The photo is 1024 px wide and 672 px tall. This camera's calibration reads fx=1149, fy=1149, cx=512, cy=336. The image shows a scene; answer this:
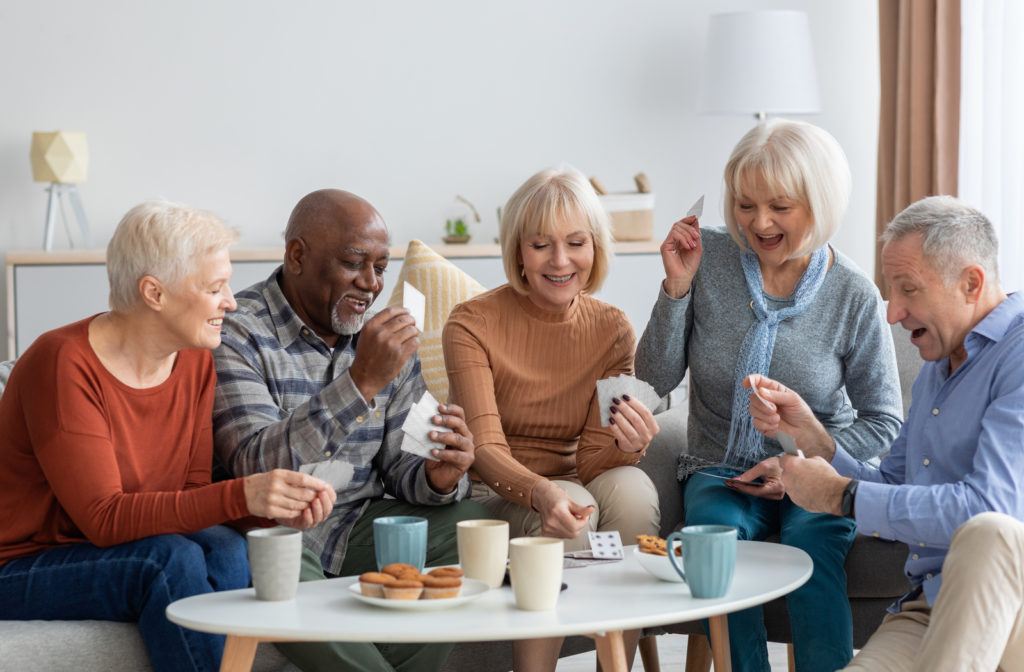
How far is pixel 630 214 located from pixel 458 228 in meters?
0.66

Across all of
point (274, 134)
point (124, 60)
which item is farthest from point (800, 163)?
point (124, 60)

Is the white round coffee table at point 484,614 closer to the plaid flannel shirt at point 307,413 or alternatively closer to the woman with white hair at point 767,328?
the plaid flannel shirt at point 307,413

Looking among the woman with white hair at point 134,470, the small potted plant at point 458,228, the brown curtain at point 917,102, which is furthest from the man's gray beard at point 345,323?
the brown curtain at point 917,102

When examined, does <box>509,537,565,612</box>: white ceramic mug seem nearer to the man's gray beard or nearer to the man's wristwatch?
the man's wristwatch

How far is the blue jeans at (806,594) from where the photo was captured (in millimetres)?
1986

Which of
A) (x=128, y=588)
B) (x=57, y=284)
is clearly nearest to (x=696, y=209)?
(x=128, y=588)

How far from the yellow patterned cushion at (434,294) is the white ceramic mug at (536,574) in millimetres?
1244

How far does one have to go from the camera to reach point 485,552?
1634 mm

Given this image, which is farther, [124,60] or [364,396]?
[124,60]

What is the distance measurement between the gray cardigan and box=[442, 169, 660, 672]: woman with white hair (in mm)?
119

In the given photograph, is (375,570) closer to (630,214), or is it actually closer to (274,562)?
(274,562)

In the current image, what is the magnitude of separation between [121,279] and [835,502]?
122 cm

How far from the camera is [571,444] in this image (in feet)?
8.07

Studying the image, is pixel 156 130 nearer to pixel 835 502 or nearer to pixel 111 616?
pixel 111 616
